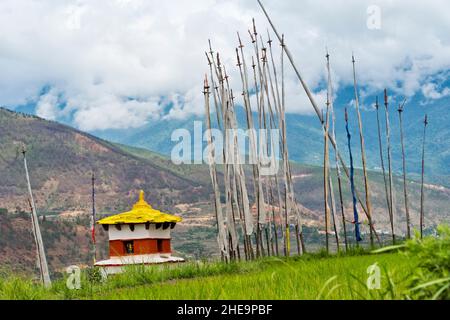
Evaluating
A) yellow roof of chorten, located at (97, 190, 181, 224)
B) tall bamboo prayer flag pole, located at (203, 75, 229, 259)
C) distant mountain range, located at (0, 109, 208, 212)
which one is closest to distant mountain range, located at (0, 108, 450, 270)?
distant mountain range, located at (0, 109, 208, 212)

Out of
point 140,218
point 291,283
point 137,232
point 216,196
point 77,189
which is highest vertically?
point 77,189

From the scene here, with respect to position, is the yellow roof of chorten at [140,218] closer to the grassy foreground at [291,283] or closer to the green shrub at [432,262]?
the grassy foreground at [291,283]

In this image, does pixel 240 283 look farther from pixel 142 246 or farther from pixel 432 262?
pixel 142 246

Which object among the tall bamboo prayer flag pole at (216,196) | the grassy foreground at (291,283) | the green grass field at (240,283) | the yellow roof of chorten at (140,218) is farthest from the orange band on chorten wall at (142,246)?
the green grass field at (240,283)

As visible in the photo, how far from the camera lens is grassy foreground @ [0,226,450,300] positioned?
3957mm

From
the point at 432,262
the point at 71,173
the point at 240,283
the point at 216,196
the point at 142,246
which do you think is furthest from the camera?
the point at 71,173

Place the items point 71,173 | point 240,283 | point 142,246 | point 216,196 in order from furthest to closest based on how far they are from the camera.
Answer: point 71,173, point 142,246, point 216,196, point 240,283

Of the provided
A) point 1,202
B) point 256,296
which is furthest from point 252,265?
point 1,202

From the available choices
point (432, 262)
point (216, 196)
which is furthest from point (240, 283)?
point (216, 196)

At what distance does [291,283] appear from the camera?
635cm

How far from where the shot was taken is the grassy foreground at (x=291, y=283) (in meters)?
3.96

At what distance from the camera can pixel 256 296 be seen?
5641 mm
